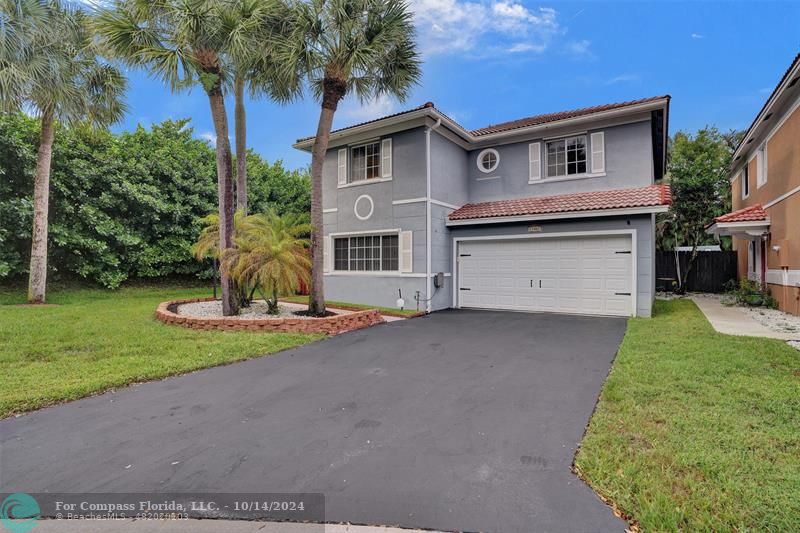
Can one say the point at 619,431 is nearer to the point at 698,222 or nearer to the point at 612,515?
the point at 612,515

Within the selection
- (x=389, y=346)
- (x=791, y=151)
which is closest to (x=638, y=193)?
(x=791, y=151)

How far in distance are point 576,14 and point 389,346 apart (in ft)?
41.3

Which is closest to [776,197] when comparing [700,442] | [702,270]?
[702,270]

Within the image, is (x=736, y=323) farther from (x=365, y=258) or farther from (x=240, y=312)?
(x=240, y=312)

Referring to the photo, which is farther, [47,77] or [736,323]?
[47,77]

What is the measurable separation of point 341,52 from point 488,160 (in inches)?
254

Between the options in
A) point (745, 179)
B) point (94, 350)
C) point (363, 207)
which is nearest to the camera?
point (94, 350)

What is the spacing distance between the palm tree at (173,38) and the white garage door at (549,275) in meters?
7.17

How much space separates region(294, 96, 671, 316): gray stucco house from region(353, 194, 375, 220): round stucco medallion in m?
0.04

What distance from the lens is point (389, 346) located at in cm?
703

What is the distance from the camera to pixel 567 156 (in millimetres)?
11953

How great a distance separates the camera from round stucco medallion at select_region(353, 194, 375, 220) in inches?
491

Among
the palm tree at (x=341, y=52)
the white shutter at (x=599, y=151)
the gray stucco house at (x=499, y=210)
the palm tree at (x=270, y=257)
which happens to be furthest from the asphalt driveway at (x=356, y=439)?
the white shutter at (x=599, y=151)

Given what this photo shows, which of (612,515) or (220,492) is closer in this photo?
(612,515)
